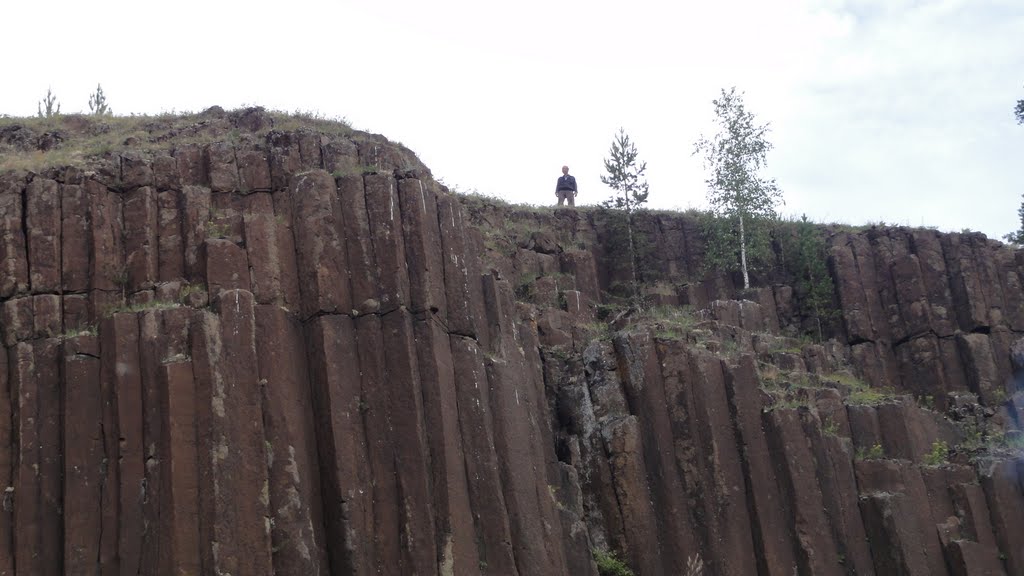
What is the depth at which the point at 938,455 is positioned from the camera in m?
43.1

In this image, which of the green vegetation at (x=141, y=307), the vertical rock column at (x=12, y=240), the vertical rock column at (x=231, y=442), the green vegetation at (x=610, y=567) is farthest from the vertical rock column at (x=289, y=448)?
the green vegetation at (x=610, y=567)

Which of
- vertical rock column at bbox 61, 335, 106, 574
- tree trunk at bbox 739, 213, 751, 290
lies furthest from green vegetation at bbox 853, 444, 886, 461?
vertical rock column at bbox 61, 335, 106, 574

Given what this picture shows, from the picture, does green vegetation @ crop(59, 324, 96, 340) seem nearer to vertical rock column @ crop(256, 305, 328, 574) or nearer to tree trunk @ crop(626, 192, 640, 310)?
vertical rock column @ crop(256, 305, 328, 574)

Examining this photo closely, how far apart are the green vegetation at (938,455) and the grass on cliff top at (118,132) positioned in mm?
20754

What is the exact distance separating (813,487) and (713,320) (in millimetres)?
7671

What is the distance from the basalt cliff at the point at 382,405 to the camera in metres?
30.6

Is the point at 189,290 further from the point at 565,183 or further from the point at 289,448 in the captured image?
the point at 565,183

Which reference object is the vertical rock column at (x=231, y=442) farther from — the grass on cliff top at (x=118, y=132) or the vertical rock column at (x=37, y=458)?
the grass on cliff top at (x=118, y=132)

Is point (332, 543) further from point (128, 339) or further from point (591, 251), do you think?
point (591, 251)

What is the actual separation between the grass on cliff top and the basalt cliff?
13 cm

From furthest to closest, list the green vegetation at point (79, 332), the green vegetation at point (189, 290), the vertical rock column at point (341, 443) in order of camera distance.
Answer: the green vegetation at point (189, 290), the green vegetation at point (79, 332), the vertical rock column at point (341, 443)

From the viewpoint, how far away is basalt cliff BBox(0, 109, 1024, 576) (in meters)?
30.6

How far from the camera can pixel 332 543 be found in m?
31.6

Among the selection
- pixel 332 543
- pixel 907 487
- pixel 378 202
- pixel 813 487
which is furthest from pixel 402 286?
pixel 907 487
